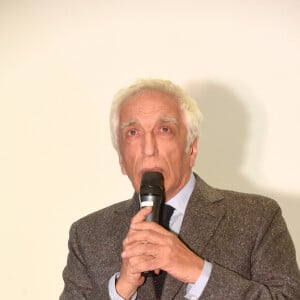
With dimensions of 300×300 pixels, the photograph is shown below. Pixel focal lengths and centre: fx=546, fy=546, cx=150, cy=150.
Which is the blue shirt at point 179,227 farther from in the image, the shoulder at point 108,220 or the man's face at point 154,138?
the shoulder at point 108,220

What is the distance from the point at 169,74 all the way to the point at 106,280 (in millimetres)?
1229

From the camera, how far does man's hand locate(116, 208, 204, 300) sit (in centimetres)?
145

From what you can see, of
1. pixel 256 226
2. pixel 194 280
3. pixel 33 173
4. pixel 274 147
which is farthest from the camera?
pixel 33 173

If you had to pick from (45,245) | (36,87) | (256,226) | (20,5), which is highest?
(20,5)

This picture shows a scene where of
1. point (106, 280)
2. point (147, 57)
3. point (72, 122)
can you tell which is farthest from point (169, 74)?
point (106, 280)

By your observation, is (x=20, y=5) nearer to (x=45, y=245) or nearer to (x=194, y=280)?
(x=45, y=245)

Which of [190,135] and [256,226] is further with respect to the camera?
[190,135]

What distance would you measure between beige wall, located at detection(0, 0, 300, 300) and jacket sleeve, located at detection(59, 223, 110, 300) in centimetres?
78

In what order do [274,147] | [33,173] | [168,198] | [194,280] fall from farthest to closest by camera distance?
[33,173] → [274,147] → [168,198] → [194,280]

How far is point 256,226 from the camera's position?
1.75 meters

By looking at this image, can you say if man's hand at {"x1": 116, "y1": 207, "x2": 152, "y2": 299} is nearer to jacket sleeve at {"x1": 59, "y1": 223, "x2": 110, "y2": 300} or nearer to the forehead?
jacket sleeve at {"x1": 59, "y1": 223, "x2": 110, "y2": 300}

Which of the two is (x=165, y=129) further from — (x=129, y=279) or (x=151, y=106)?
(x=129, y=279)

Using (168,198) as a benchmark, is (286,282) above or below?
below

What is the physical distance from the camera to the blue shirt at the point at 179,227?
156 cm
